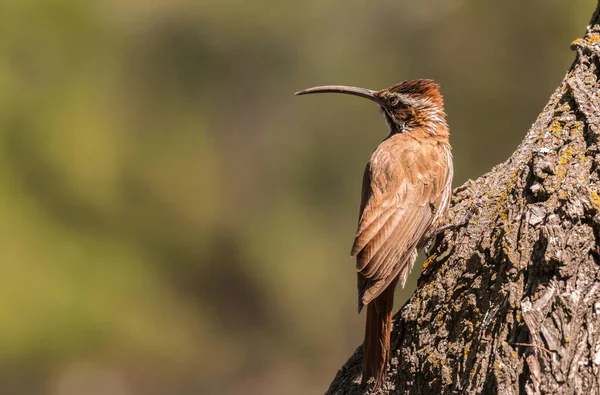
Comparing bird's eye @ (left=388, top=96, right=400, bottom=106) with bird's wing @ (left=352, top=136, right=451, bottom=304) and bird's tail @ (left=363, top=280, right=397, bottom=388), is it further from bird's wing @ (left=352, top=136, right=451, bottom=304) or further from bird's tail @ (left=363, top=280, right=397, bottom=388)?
bird's tail @ (left=363, top=280, right=397, bottom=388)

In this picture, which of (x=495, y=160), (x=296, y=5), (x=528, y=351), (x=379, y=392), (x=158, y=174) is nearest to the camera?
(x=528, y=351)

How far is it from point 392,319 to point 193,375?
→ 1230cm

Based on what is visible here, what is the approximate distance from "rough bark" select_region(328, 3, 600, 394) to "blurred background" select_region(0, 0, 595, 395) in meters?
9.62

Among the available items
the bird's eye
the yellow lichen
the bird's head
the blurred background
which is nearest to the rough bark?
the yellow lichen

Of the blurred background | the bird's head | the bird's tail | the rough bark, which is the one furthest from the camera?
the blurred background

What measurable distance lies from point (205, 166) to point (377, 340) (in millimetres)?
11815

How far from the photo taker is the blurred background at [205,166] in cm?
1470

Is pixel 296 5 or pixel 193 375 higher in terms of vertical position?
pixel 296 5

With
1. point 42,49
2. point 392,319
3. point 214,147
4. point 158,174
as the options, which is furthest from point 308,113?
point 392,319

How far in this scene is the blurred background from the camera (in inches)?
579

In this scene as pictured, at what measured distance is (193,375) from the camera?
54.0 feet

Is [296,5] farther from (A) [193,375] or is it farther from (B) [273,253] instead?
(A) [193,375]

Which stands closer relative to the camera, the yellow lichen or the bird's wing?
the yellow lichen

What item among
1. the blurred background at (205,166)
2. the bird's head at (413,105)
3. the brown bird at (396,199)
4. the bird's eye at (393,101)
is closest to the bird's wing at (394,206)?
the brown bird at (396,199)
